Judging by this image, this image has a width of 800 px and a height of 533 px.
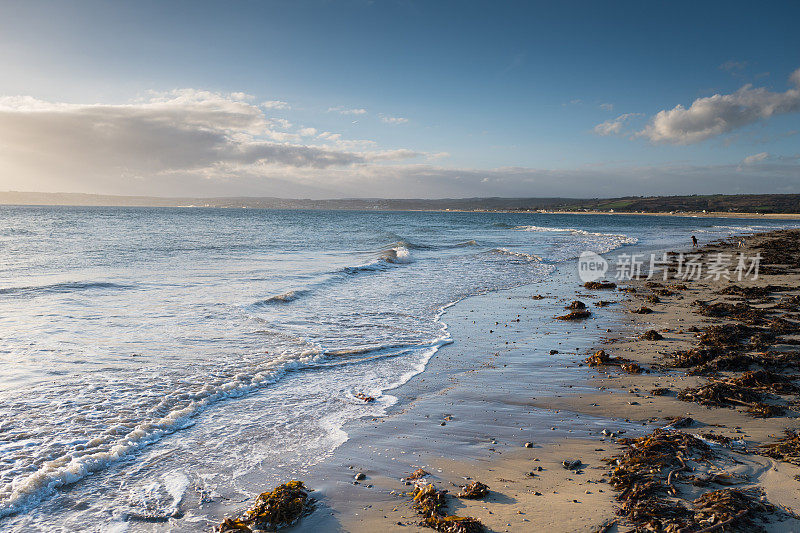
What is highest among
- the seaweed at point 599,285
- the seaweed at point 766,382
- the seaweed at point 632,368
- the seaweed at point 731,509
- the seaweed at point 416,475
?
the seaweed at point 731,509

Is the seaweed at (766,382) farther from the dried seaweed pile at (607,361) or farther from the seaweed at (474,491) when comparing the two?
the seaweed at (474,491)

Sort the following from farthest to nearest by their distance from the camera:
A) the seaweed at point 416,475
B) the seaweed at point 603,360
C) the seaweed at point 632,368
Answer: the seaweed at point 603,360
the seaweed at point 632,368
the seaweed at point 416,475

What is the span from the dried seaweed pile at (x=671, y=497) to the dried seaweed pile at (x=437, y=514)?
128 centimetres

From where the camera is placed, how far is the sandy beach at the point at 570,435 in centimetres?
358

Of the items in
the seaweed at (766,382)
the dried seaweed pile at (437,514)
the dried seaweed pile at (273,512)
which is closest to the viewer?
the dried seaweed pile at (437,514)

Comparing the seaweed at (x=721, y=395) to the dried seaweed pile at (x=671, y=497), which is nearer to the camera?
the dried seaweed pile at (x=671, y=497)

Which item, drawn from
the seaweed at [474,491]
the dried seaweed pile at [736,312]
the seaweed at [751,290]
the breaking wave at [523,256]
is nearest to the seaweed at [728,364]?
the dried seaweed pile at [736,312]

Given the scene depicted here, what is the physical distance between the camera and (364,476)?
430cm

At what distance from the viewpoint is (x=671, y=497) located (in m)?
3.71

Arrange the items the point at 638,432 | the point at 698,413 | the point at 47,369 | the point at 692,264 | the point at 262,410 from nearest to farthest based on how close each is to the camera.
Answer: the point at 638,432 < the point at 698,413 < the point at 262,410 < the point at 47,369 < the point at 692,264

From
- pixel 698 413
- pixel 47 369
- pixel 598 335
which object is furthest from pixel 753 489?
pixel 47 369

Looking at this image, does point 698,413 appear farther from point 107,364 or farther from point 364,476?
point 107,364

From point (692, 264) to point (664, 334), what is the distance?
52.5ft

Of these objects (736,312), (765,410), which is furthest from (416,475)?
(736,312)
